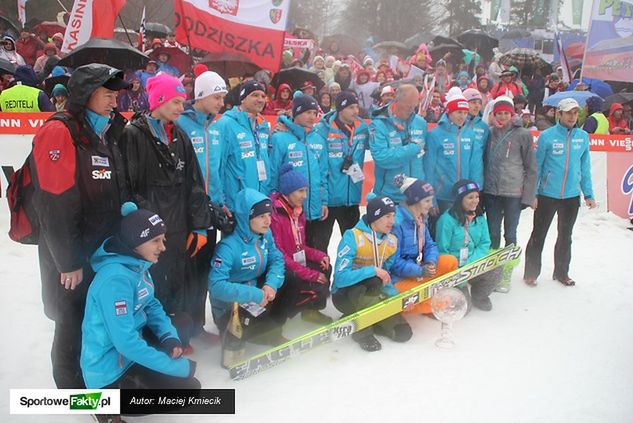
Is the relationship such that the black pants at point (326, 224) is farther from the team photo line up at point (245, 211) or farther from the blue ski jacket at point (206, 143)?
the blue ski jacket at point (206, 143)

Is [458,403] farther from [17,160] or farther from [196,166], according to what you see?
[17,160]

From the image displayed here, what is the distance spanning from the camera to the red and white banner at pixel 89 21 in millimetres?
7430

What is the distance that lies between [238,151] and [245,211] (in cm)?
78

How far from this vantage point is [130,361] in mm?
2768

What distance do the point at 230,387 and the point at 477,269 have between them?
94.9 inches

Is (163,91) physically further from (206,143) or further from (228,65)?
(228,65)

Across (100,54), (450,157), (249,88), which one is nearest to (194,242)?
(249,88)

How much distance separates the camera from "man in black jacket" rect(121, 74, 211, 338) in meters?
3.18

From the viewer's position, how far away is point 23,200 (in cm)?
270

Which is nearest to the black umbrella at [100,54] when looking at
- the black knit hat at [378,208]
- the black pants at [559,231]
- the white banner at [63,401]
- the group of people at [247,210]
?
the group of people at [247,210]

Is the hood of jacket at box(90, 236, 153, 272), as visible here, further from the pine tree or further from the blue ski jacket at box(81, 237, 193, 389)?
the pine tree

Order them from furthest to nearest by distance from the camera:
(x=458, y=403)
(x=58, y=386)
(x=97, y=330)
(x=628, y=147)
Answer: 1. (x=628, y=147)
2. (x=458, y=403)
3. (x=58, y=386)
4. (x=97, y=330)

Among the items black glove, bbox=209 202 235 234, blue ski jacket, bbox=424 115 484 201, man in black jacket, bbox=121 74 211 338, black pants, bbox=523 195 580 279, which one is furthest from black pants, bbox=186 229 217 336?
black pants, bbox=523 195 580 279

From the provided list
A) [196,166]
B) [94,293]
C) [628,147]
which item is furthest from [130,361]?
[628,147]
